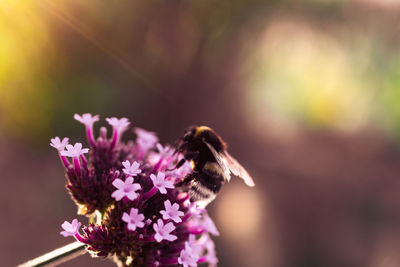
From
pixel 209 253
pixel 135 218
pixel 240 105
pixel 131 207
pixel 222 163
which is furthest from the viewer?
pixel 240 105

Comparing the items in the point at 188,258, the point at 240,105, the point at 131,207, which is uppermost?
the point at 240,105

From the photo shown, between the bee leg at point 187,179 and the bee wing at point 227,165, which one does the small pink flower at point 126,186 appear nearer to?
the bee leg at point 187,179

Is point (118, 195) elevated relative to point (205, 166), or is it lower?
lower

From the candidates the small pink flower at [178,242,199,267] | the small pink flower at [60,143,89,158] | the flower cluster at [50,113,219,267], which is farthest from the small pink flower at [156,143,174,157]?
the small pink flower at [178,242,199,267]

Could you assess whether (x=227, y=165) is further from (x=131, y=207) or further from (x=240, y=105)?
(x=240, y=105)

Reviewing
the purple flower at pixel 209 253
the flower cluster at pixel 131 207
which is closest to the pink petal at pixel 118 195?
the flower cluster at pixel 131 207

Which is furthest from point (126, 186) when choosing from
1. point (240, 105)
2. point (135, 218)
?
point (240, 105)

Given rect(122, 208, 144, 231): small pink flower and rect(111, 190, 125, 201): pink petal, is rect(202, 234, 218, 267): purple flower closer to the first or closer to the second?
rect(122, 208, 144, 231): small pink flower

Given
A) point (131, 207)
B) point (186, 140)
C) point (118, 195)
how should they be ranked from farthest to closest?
point (186, 140)
point (131, 207)
point (118, 195)

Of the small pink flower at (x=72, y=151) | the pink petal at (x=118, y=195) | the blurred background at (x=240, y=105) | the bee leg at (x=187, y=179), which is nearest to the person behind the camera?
the pink petal at (x=118, y=195)
